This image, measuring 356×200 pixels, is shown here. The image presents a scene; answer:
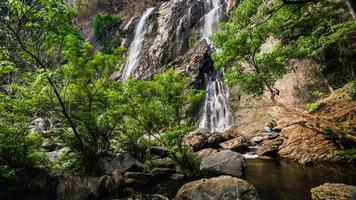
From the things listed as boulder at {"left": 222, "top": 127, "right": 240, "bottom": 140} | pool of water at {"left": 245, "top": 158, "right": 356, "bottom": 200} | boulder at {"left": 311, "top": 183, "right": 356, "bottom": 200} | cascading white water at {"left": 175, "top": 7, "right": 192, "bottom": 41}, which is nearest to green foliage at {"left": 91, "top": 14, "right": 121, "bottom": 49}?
cascading white water at {"left": 175, "top": 7, "right": 192, "bottom": 41}

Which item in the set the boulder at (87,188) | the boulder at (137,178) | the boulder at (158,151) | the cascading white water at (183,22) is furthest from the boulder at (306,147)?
the cascading white water at (183,22)

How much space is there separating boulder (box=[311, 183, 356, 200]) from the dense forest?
4cm

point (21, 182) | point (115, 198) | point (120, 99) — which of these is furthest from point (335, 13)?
point (21, 182)

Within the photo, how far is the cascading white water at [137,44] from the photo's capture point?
39406mm

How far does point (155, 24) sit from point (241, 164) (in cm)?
3211

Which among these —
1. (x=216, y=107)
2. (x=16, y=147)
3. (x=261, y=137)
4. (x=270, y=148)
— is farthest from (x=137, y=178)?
(x=216, y=107)

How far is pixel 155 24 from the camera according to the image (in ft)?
135

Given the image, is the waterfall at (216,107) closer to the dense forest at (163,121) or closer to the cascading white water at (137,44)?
the dense forest at (163,121)

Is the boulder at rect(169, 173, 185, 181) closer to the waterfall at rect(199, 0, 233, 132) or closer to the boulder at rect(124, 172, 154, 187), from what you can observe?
the boulder at rect(124, 172, 154, 187)

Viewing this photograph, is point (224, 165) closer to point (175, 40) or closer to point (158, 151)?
point (158, 151)

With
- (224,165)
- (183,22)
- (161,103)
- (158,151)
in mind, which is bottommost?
(224,165)

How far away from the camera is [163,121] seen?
1236 centimetres

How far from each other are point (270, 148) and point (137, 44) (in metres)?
29.7

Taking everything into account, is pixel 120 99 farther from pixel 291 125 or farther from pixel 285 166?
pixel 291 125
